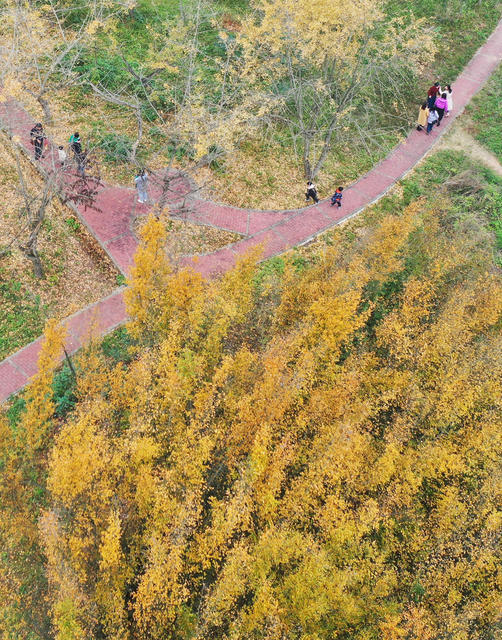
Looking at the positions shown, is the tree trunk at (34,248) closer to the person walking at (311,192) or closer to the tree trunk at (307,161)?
the person walking at (311,192)

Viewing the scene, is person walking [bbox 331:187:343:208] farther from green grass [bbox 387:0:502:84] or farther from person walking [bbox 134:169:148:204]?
green grass [bbox 387:0:502:84]

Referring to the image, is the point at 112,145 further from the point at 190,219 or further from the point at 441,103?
the point at 441,103

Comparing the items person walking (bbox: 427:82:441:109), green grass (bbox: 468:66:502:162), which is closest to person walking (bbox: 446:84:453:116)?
person walking (bbox: 427:82:441:109)

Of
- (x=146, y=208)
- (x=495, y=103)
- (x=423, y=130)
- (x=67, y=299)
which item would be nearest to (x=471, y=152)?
(x=423, y=130)

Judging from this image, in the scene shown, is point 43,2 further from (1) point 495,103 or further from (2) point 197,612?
(2) point 197,612

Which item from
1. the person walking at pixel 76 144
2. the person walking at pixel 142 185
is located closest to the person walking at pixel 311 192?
the person walking at pixel 142 185

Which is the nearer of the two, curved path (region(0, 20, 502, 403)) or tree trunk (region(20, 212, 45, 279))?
tree trunk (region(20, 212, 45, 279))
